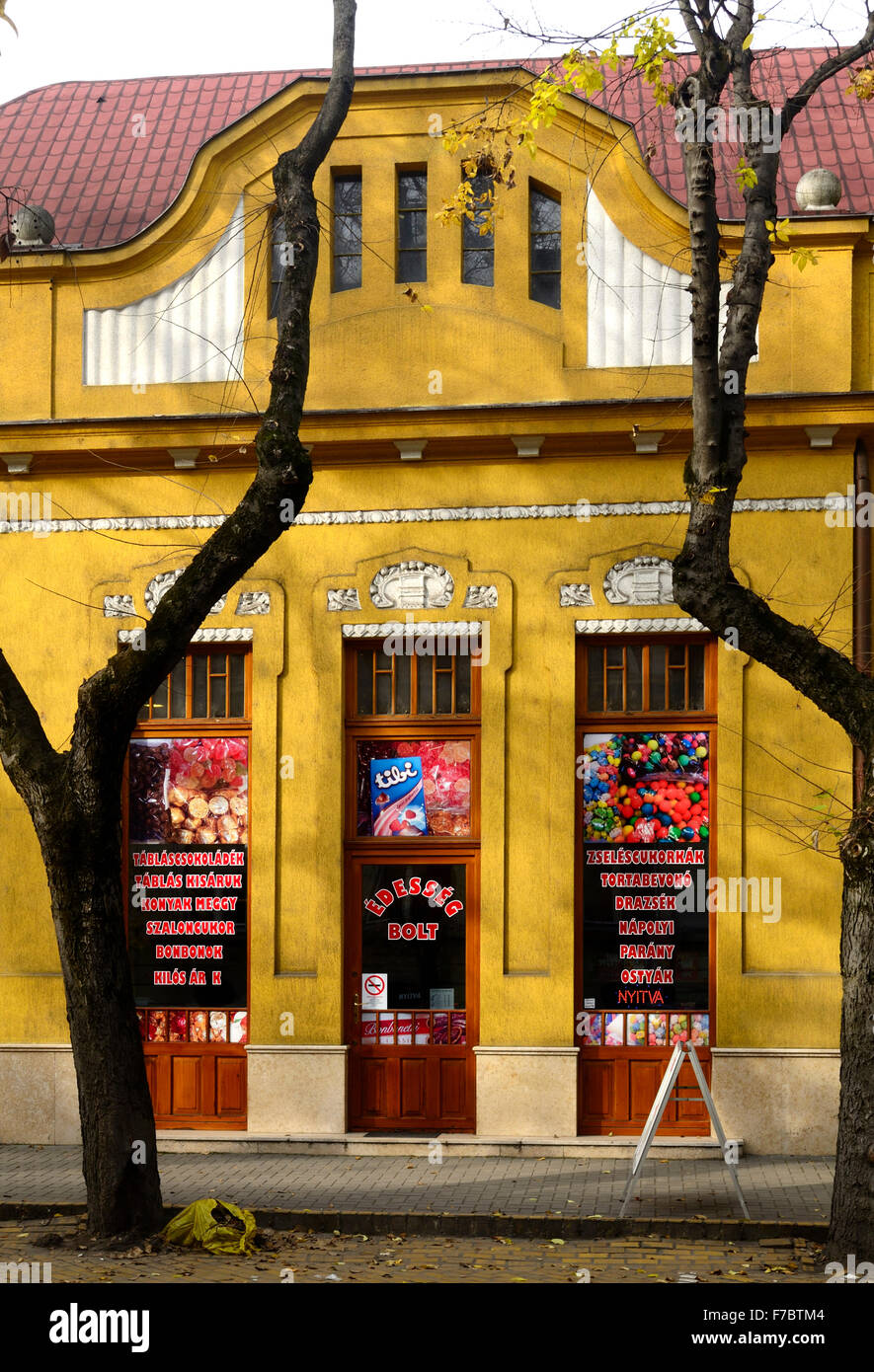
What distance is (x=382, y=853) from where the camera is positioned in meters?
12.6

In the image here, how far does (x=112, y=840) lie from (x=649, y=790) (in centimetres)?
487

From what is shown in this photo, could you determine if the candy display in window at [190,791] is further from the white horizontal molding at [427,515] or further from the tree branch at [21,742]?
the tree branch at [21,742]

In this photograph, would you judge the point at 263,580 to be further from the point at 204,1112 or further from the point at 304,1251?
the point at 304,1251

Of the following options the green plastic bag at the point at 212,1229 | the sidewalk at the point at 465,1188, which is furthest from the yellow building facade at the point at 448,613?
the green plastic bag at the point at 212,1229

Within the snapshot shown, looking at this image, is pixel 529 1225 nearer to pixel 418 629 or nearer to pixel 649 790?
pixel 649 790

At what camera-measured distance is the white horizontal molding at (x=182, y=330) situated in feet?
42.5

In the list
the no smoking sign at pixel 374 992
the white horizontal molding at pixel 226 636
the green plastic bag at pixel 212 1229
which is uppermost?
the white horizontal molding at pixel 226 636

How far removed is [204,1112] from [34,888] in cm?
241

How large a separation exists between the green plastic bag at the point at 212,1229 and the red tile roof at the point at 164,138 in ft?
28.9

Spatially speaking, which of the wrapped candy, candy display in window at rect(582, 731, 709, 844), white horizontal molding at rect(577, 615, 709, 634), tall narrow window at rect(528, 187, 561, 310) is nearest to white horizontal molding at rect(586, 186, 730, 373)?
tall narrow window at rect(528, 187, 561, 310)

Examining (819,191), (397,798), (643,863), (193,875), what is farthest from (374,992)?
(819,191)

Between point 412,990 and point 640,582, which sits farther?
point 412,990

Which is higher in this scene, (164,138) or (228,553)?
(164,138)

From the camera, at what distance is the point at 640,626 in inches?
486
